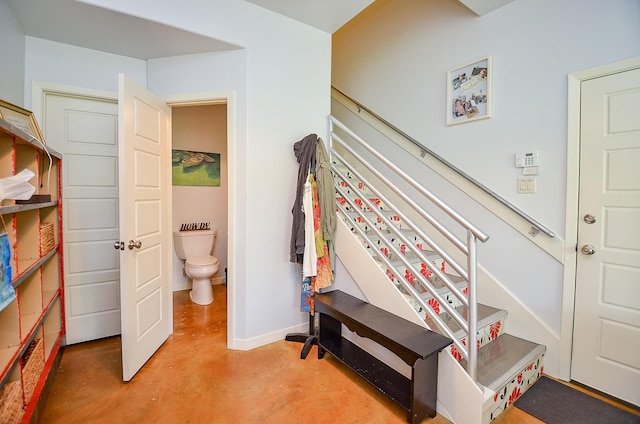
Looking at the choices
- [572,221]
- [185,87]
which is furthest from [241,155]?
[572,221]

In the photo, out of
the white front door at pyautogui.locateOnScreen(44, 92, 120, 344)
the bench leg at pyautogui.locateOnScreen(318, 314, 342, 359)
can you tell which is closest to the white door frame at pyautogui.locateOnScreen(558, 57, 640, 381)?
the bench leg at pyautogui.locateOnScreen(318, 314, 342, 359)

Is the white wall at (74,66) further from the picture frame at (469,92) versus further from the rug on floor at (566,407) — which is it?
the rug on floor at (566,407)

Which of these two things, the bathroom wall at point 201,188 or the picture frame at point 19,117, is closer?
the picture frame at point 19,117

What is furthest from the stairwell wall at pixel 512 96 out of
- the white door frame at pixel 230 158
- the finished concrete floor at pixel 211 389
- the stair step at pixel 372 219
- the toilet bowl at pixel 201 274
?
the toilet bowl at pixel 201 274

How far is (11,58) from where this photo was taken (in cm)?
183

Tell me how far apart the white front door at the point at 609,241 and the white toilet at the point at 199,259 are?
3.10 metres

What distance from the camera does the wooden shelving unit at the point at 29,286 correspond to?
3.93ft

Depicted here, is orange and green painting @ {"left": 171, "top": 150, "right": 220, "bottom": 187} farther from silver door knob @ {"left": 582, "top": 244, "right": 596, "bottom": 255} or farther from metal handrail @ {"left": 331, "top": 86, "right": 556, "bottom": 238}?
silver door knob @ {"left": 582, "top": 244, "right": 596, "bottom": 255}

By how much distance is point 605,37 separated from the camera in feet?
5.59

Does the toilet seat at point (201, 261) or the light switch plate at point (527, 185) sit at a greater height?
the light switch plate at point (527, 185)

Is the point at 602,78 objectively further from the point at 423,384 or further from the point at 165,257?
the point at 165,257

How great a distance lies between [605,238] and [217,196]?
3750 mm

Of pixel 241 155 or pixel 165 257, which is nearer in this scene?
pixel 241 155

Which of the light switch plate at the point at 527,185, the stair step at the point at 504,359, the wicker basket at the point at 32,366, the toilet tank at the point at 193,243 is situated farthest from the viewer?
the toilet tank at the point at 193,243
